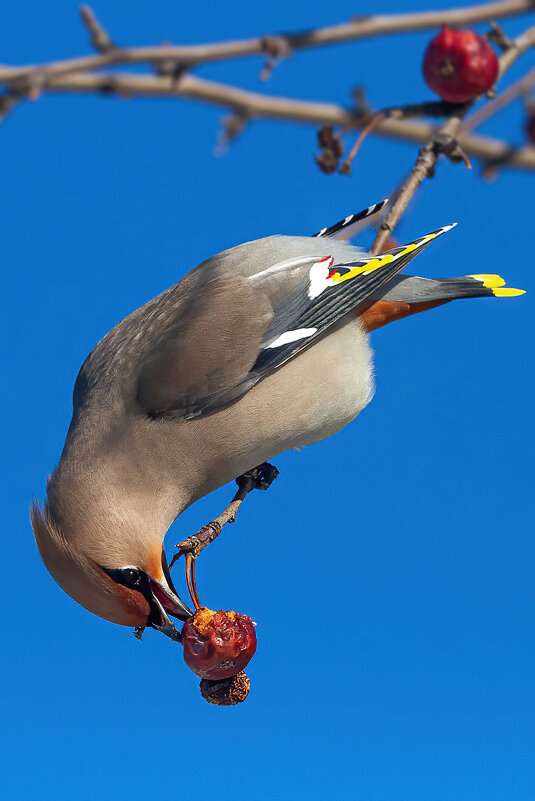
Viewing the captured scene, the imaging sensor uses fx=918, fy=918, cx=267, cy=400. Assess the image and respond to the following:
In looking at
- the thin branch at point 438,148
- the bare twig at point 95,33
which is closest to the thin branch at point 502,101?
the thin branch at point 438,148

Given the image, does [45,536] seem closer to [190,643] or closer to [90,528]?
[90,528]

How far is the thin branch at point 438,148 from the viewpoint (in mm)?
2234

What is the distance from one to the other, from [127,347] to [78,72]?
269 centimetres

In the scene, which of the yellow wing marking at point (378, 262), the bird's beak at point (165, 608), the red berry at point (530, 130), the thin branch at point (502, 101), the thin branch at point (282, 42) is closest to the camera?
the thin branch at point (282, 42)

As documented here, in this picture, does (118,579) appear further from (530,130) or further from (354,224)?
(530,130)

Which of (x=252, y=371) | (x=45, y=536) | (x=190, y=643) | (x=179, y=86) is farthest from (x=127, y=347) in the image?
(x=179, y=86)

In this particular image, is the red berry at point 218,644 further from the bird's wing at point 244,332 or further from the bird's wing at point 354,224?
the bird's wing at point 354,224

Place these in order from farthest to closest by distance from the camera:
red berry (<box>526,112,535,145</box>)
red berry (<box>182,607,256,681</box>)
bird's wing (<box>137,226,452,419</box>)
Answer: bird's wing (<box>137,226,452,419</box>) → red berry (<box>182,607,256,681</box>) → red berry (<box>526,112,535,145</box>)

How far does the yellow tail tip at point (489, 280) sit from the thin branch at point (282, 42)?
2611 mm

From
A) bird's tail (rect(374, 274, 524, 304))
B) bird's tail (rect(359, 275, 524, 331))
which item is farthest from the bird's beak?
bird's tail (rect(374, 274, 524, 304))

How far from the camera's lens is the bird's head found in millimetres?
3344

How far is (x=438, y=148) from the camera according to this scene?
254cm

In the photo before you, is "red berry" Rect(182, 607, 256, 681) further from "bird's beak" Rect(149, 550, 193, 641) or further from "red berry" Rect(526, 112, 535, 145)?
"red berry" Rect(526, 112, 535, 145)

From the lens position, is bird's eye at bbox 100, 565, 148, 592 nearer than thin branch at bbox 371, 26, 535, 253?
No
